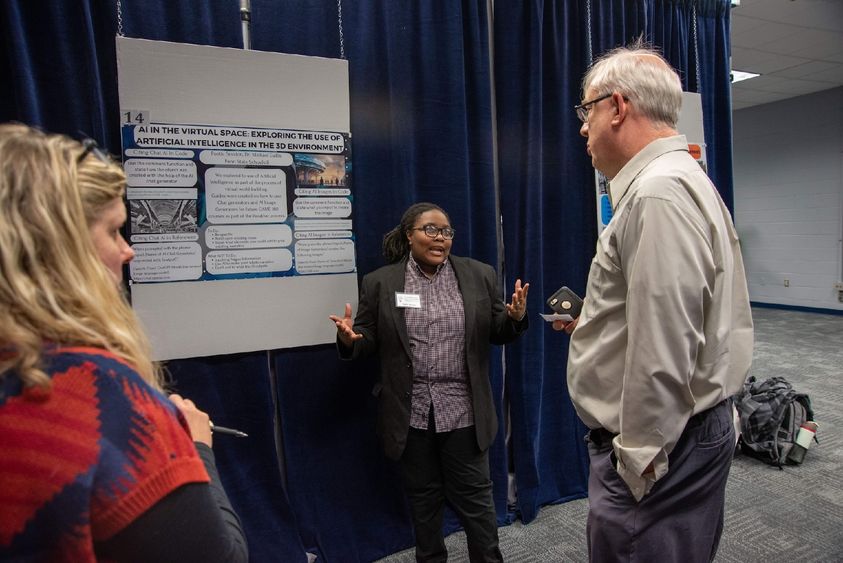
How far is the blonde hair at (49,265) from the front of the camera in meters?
0.58

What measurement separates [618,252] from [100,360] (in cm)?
102

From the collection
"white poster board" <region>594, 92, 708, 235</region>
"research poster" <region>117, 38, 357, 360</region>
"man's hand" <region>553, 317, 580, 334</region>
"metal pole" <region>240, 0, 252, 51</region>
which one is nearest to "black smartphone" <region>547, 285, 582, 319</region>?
"man's hand" <region>553, 317, 580, 334</region>

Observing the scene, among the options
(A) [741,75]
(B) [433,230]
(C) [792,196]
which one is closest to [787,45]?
(A) [741,75]

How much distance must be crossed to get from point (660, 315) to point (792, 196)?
8030 millimetres

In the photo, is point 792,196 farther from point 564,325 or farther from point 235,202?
point 235,202

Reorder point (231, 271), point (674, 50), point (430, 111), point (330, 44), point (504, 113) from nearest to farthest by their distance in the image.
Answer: point (231, 271) → point (330, 44) → point (430, 111) → point (504, 113) → point (674, 50)

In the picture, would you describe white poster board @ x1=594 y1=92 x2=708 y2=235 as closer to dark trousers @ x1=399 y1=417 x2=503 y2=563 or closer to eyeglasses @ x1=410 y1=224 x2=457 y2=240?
eyeglasses @ x1=410 y1=224 x2=457 y2=240

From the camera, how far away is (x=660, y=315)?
1106 millimetres

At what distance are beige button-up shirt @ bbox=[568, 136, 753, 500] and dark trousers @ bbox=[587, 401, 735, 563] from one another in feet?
0.18

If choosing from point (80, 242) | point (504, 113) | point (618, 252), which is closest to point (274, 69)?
point (504, 113)

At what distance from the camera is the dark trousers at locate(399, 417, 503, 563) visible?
1997 mm

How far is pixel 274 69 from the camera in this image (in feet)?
6.76

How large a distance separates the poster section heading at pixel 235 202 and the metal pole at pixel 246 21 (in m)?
0.33

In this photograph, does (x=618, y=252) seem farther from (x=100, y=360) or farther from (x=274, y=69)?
(x=274, y=69)
